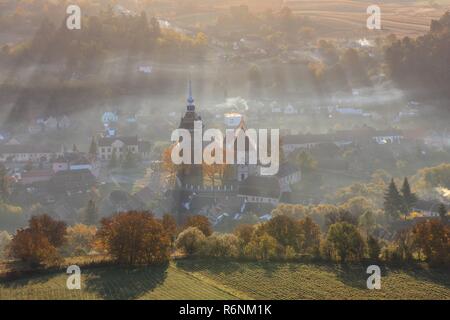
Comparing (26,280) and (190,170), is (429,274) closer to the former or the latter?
(26,280)

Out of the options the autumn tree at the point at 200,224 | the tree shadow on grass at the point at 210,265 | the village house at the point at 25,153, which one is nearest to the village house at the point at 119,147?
the village house at the point at 25,153

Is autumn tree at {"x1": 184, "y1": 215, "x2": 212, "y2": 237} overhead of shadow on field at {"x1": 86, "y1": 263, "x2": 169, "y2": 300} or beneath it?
overhead

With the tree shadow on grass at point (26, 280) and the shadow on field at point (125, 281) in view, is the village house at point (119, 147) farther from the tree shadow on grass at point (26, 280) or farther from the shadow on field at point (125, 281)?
the tree shadow on grass at point (26, 280)

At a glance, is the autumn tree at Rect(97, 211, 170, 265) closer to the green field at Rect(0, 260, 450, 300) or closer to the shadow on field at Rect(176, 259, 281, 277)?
the green field at Rect(0, 260, 450, 300)

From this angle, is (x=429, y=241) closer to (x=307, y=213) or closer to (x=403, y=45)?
(x=307, y=213)

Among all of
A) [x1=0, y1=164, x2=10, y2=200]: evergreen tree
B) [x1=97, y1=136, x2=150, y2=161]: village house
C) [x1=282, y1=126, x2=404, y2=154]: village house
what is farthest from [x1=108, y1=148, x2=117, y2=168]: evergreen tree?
[x1=282, y1=126, x2=404, y2=154]: village house

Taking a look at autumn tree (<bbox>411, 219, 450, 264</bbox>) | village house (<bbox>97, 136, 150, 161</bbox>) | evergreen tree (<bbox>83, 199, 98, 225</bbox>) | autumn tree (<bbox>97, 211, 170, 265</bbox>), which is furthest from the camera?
village house (<bbox>97, 136, 150, 161</bbox>)

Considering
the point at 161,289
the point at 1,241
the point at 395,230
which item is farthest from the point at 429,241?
the point at 1,241
